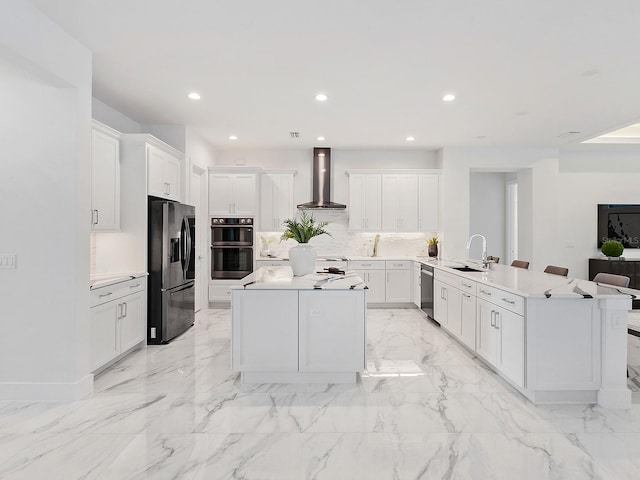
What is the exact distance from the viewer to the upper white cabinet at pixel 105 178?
3922mm

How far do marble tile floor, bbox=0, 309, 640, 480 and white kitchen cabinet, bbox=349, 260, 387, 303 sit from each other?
2.93 meters

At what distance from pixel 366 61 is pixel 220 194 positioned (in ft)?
12.8

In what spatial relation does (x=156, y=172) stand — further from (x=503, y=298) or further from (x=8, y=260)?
(x=503, y=298)

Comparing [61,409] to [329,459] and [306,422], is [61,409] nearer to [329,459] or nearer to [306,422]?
[306,422]

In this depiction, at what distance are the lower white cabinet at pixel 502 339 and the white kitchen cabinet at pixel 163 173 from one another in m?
3.74

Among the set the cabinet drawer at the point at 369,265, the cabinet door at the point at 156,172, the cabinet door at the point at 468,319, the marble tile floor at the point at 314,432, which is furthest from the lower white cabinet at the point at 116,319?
the cabinet door at the point at 468,319

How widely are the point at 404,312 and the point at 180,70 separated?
4.71 m

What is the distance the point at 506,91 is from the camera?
420 cm

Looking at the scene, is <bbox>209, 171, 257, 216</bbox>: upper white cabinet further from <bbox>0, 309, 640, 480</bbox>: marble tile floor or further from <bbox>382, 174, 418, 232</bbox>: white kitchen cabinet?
<bbox>0, 309, 640, 480</bbox>: marble tile floor

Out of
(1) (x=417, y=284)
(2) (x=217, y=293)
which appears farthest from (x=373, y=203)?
(2) (x=217, y=293)

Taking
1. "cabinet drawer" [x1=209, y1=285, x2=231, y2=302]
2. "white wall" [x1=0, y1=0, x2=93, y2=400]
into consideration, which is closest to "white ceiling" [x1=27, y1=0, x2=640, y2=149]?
"white wall" [x1=0, y1=0, x2=93, y2=400]

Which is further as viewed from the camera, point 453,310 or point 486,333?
point 453,310

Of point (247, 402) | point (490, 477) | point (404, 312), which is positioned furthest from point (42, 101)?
point (404, 312)

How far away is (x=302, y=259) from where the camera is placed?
395 cm
